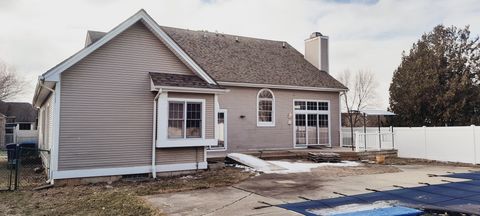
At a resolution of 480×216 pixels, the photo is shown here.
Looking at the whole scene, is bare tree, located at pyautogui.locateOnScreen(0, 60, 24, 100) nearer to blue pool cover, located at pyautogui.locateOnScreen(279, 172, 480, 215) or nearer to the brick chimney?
the brick chimney

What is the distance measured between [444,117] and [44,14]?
77.0 ft

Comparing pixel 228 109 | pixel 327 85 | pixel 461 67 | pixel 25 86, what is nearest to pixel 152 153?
pixel 228 109

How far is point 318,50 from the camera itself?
853 inches

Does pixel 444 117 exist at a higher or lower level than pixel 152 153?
higher

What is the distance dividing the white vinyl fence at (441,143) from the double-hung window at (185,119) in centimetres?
1173

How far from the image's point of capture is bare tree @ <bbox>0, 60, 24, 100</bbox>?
46.2 m

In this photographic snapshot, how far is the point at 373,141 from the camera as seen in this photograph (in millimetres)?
19344

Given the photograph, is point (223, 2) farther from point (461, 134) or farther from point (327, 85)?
point (461, 134)

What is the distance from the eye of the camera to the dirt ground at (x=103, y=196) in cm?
736

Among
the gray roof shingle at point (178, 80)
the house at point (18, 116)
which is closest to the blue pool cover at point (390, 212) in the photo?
the gray roof shingle at point (178, 80)

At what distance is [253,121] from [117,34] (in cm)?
863

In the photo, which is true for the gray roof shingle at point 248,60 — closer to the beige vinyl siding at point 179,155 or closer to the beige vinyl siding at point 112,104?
the beige vinyl siding at point 179,155

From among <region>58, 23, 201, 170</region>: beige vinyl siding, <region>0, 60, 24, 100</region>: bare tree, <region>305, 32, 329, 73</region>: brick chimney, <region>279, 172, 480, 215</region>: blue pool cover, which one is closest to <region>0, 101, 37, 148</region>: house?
<region>0, 60, 24, 100</region>: bare tree

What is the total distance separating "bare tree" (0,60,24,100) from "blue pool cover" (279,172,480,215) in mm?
50727
